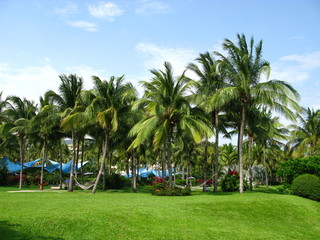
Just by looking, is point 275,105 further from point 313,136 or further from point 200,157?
point 200,157

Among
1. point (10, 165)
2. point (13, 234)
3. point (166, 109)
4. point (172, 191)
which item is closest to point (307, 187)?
point (172, 191)

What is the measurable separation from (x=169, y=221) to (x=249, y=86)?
11.5 meters

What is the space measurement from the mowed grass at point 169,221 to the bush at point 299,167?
530 centimetres

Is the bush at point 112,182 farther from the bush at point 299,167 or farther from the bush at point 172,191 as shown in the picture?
the bush at point 299,167

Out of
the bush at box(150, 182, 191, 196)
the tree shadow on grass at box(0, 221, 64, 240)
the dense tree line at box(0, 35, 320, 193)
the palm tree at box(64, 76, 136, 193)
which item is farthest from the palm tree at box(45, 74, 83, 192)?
the tree shadow on grass at box(0, 221, 64, 240)

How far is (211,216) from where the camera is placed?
11.4 meters

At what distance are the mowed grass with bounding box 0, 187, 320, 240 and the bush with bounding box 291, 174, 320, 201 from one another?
3.02 m

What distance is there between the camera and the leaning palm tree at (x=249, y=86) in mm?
17203

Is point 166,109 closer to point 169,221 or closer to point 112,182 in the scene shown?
point 169,221

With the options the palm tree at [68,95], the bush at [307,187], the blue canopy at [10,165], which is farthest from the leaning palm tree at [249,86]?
the blue canopy at [10,165]

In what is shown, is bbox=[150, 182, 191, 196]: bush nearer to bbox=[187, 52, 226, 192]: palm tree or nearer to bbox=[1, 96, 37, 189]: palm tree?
bbox=[187, 52, 226, 192]: palm tree

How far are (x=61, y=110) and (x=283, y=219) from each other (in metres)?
16.6

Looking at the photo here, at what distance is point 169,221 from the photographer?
32.7 ft

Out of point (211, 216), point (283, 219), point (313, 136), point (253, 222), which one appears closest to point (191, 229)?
point (211, 216)
